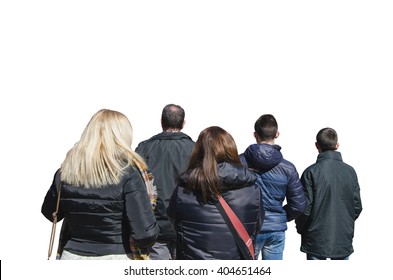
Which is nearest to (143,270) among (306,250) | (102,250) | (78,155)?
(102,250)

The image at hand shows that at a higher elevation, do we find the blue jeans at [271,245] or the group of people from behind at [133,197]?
the group of people from behind at [133,197]

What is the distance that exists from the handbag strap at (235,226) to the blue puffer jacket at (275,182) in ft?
4.26

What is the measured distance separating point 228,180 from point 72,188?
3.65 feet

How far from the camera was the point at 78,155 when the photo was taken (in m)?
4.15

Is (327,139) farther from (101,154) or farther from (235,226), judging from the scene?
(101,154)

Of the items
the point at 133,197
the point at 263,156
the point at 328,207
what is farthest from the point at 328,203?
the point at 133,197

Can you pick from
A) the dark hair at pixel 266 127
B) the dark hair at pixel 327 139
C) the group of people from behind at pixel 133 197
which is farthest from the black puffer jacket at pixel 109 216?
the dark hair at pixel 327 139

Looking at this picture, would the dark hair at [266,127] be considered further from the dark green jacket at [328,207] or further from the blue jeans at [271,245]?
the blue jeans at [271,245]

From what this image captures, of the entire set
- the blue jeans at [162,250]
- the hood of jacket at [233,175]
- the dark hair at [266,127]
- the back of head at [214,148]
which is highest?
the dark hair at [266,127]

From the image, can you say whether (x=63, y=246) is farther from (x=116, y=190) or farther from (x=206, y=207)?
(x=206, y=207)

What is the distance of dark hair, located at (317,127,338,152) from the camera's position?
6.11m

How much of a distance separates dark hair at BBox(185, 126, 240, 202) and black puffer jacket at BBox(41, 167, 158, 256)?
1.28 feet

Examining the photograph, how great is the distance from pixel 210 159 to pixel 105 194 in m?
0.79

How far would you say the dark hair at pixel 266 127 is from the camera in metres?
5.66
